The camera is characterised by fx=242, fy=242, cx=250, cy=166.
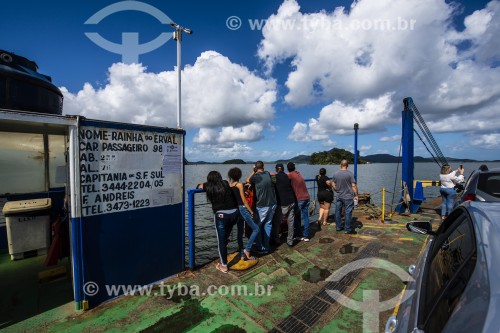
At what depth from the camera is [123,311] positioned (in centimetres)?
347

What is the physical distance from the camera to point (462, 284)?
4.55ft

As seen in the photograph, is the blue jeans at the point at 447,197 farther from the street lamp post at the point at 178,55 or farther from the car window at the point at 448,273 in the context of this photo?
the street lamp post at the point at 178,55

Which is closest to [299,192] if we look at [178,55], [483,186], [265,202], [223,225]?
[265,202]

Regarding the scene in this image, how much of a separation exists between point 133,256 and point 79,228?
0.94m

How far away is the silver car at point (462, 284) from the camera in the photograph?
1.12m

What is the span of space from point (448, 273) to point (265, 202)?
3.65 metres

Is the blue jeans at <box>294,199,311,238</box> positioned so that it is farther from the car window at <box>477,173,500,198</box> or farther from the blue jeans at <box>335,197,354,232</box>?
the car window at <box>477,173,500,198</box>

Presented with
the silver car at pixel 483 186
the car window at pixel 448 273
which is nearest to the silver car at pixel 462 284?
the car window at pixel 448 273

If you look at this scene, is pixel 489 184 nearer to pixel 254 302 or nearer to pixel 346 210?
pixel 346 210

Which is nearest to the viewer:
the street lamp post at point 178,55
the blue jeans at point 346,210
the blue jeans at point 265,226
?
the street lamp post at point 178,55

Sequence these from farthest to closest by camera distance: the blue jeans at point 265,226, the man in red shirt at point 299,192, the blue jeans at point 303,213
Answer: the blue jeans at point 303,213 → the man in red shirt at point 299,192 → the blue jeans at point 265,226

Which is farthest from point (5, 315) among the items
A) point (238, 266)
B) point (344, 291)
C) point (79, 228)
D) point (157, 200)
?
point (344, 291)

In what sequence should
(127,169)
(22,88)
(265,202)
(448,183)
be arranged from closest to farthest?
(127,169) < (22,88) < (265,202) < (448,183)

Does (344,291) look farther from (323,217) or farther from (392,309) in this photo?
(323,217)
